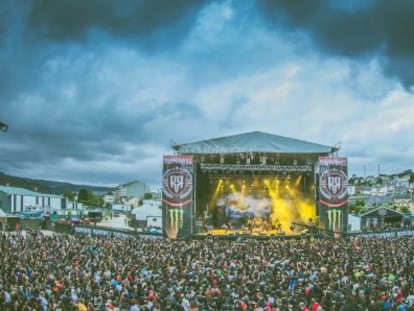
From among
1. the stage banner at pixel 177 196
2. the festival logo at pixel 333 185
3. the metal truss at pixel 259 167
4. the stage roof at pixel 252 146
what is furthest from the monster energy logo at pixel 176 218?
the festival logo at pixel 333 185

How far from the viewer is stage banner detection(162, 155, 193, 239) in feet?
115

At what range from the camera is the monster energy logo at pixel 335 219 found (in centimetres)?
3534

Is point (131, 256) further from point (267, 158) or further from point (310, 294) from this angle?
point (267, 158)

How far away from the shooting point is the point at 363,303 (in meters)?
11.9

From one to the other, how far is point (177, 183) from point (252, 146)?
5717 millimetres

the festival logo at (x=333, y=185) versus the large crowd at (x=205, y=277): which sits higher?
the festival logo at (x=333, y=185)

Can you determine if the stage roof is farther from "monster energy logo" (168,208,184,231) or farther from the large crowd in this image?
the large crowd

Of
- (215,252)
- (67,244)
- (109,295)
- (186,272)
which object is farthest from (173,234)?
(109,295)

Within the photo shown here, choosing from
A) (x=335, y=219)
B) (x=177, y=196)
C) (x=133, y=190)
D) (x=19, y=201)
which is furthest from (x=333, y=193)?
(x=133, y=190)

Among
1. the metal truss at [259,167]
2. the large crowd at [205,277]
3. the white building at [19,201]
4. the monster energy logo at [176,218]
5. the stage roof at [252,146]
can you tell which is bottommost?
the large crowd at [205,277]

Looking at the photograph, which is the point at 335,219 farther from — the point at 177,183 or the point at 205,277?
the point at 205,277

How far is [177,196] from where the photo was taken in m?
35.6

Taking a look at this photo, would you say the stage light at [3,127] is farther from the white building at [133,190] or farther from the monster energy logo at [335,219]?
the white building at [133,190]

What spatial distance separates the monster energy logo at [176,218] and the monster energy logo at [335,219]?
9.84 meters
